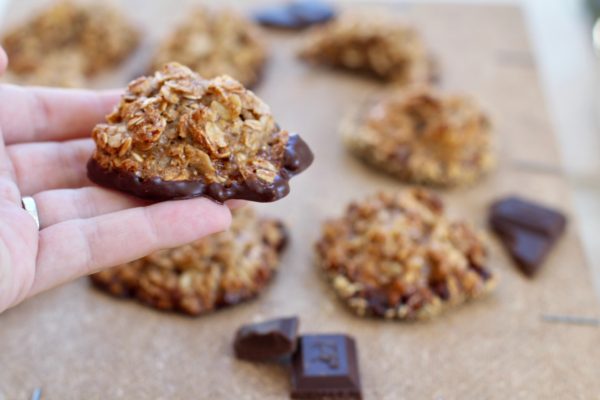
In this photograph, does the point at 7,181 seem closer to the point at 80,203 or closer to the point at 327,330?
the point at 80,203

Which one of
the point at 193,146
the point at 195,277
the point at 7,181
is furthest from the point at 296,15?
the point at 7,181

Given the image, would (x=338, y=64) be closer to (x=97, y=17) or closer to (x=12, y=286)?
(x=97, y=17)

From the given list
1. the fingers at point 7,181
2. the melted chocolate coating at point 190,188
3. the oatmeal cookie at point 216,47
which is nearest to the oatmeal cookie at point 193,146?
the melted chocolate coating at point 190,188

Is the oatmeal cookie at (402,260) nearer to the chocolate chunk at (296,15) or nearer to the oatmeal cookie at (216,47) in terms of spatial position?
the oatmeal cookie at (216,47)

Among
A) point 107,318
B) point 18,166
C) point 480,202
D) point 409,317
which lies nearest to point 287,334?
point 409,317

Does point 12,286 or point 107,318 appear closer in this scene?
point 12,286

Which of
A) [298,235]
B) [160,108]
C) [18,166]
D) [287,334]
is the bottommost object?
[298,235]
